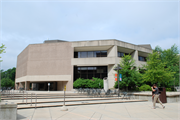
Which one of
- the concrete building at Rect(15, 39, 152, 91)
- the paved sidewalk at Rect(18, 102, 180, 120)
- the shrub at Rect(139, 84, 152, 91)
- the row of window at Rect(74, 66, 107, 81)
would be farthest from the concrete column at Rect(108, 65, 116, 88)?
the paved sidewalk at Rect(18, 102, 180, 120)

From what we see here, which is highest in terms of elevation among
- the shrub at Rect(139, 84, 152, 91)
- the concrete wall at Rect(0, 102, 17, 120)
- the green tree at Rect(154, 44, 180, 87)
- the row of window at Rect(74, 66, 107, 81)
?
the green tree at Rect(154, 44, 180, 87)

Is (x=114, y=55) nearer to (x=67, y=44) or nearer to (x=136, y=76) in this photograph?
(x=136, y=76)

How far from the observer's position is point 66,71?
35.5 meters

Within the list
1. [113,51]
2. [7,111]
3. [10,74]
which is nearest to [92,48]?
[113,51]

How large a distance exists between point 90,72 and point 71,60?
652 centimetres

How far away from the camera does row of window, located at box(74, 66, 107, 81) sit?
38.3 m

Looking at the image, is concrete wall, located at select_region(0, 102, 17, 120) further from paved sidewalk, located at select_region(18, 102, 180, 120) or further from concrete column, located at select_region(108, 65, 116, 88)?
concrete column, located at select_region(108, 65, 116, 88)

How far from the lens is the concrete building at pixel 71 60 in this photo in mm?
35156

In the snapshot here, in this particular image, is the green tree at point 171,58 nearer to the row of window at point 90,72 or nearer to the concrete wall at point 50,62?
the row of window at point 90,72

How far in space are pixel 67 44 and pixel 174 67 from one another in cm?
2825

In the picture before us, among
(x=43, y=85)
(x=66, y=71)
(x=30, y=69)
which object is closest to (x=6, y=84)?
(x=43, y=85)

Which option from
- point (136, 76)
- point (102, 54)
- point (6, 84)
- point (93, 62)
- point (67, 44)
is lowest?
point (6, 84)

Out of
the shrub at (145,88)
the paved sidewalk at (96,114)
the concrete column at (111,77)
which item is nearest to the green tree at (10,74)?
the concrete column at (111,77)

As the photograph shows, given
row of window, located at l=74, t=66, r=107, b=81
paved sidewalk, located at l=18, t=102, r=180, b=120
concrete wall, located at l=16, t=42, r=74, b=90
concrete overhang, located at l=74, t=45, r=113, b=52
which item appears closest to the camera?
paved sidewalk, located at l=18, t=102, r=180, b=120
